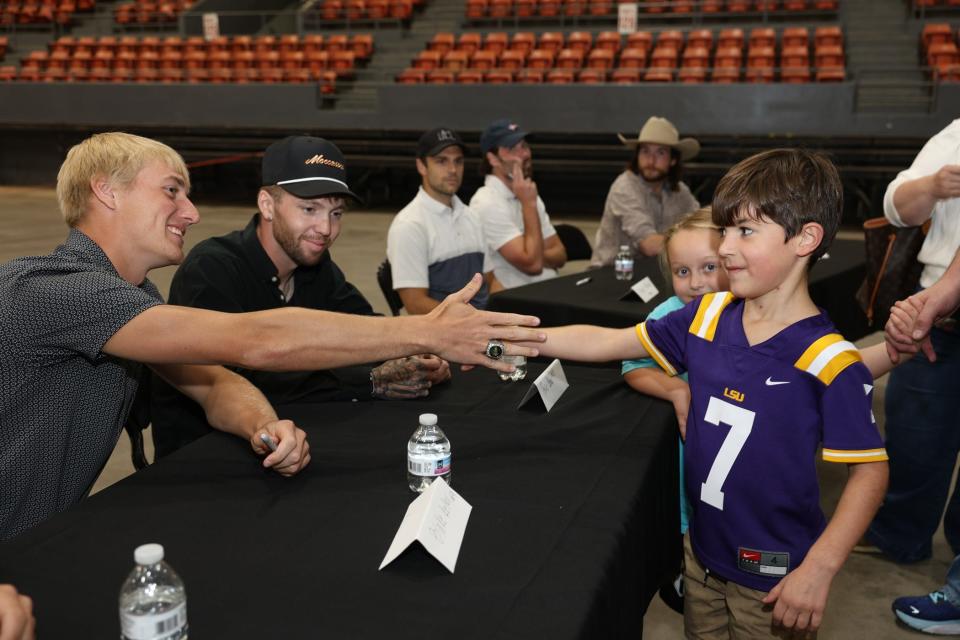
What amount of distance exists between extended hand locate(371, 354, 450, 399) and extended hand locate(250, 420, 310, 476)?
517 millimetres

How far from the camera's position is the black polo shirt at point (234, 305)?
7.32ft

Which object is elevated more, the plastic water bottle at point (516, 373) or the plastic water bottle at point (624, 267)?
the plastic water bottle at point (516, 373)

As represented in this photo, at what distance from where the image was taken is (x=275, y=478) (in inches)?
Result: 67.1

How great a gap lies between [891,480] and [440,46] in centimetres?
1159

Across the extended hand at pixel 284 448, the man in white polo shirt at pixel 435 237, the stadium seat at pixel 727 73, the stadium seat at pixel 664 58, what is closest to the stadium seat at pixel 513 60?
the stadium seat at pixel 664 58

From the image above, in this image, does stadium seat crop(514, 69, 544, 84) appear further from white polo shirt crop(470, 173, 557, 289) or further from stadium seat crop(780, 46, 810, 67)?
white polo shirt crop(470, 173, 557, 289)

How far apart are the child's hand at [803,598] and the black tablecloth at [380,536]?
27 cm

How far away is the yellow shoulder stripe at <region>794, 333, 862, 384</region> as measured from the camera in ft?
5.32

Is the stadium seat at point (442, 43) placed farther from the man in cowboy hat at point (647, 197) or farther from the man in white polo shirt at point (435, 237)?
the man in white polo shirt at point (435, 237)

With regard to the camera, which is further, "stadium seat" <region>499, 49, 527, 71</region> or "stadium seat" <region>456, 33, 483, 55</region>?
"stadium seat" <region>456, 33, 483, 55</region>

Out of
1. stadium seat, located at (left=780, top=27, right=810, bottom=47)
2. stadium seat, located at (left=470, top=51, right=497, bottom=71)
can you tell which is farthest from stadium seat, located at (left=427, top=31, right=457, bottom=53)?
stadium seat, located at (left=780, top=27, right=810, bottom=47)

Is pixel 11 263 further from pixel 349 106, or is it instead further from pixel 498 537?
pixel 349 106

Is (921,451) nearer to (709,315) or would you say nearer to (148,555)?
(709,315)

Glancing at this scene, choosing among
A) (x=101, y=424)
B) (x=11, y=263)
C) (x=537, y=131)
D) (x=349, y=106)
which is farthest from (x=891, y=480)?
(x=349, y=106)
